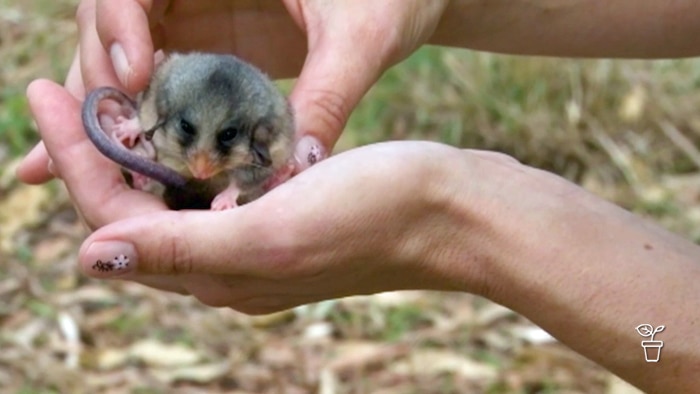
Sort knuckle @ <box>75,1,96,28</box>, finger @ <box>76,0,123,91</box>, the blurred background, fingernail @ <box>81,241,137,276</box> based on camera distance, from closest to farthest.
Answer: fingernail @ <box>81,241,137,276</box>, finger @ <box>76,0,123,91</box>, knuckle @ <box>75,1,96,28</box>, the blurred background

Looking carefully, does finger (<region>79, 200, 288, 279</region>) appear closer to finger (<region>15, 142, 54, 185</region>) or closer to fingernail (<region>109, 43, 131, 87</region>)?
fingernail (<region>109, 43, 131, 87</region>)

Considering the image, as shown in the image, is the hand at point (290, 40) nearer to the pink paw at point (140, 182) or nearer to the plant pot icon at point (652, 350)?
the pink paw at point (140, 182)

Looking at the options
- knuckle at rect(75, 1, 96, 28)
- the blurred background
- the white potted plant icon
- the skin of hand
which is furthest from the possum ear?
the blurred background

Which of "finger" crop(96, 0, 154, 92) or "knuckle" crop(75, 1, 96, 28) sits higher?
"knuckle" crop(75, 1, 96, 28)

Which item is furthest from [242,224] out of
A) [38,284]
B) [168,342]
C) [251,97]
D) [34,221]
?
[34,221]

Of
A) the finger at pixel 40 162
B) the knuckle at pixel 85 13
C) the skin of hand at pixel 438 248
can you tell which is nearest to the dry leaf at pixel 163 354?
the finger at pixel 40 162

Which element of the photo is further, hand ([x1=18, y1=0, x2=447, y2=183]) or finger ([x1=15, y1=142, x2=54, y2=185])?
finger ([x1=15, y1=142, x2=54, y2=185])

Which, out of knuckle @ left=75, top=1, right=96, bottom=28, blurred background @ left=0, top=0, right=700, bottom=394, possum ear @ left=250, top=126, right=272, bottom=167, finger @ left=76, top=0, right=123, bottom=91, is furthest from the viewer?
blurred background @ left=0, top=0, right=700, bottom=394
